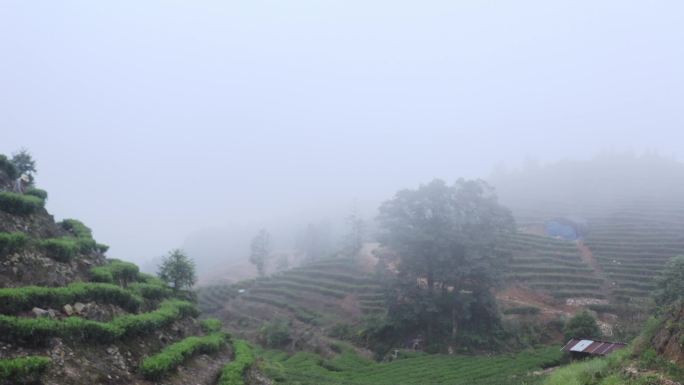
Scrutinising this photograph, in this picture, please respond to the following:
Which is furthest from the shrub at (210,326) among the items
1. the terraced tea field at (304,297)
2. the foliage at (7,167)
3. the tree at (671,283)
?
the tree at (671,283)

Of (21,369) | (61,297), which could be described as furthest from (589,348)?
(21,369)

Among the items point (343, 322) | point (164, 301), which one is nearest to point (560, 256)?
point (343, 322)

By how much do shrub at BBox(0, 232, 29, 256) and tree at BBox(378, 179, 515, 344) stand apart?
23844 mm

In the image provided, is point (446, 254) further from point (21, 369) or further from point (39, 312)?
point (21, 369)

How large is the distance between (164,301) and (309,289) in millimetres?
30414

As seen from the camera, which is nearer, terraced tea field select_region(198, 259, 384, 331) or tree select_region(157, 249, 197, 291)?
tree select_region(157, 249, 197, 291)

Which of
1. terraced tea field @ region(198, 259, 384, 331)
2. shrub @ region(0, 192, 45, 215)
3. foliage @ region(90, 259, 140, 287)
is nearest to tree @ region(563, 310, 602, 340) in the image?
terraced tea field @ region(198, 259, 384, 331)

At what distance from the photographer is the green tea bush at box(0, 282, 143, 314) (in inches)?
363

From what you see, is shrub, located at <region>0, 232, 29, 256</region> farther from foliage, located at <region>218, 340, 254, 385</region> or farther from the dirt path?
the dirt path

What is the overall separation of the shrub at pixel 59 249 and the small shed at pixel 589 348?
2211cm

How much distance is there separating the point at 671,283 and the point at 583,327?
225 inches

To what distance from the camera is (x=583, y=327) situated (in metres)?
26.4

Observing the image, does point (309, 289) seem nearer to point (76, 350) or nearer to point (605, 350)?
point (605, 350)

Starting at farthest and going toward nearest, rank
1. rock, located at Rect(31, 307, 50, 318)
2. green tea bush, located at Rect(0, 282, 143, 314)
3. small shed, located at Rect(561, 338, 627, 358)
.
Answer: small shed, located at Rect(561, 338, 627, 358) → rock, located at Rect(31, 307, 50, 318) → green tea bush, located at Rect(0, 282, 143, 314)
